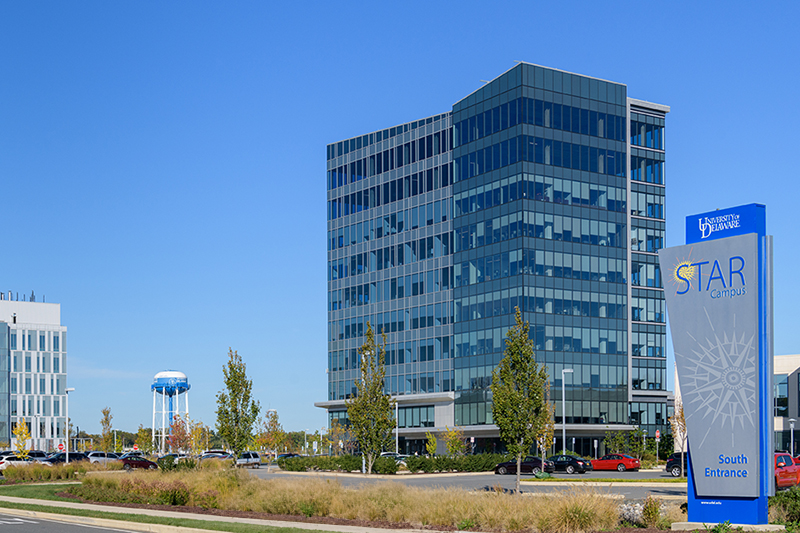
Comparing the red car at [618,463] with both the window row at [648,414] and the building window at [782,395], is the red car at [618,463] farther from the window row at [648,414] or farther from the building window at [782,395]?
the building window at [782,395]

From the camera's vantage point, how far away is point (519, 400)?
135ft

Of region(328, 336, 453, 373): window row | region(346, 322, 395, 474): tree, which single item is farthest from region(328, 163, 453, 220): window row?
region(346, 322, 395, 474): tree

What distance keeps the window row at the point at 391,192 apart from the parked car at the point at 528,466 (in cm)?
3976

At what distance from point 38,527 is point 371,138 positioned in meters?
82.4

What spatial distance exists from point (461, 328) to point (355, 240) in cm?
2032

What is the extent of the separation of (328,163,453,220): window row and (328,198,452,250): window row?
1.72 m

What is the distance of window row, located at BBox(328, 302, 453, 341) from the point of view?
9356 centimetres

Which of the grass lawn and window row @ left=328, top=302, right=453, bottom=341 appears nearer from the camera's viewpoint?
the grass lawn

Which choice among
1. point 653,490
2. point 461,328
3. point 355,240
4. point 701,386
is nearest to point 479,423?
point 461,328

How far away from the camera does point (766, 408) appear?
20828mm

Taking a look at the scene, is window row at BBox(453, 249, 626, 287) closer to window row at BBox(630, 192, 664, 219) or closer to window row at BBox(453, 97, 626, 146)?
window row at BBox(630, 192, 664, 219)

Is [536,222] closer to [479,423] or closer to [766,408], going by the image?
[479,423]

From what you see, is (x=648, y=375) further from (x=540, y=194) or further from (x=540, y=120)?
(x=540, y=120)

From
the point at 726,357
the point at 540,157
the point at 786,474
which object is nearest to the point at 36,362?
the point at 540,157
